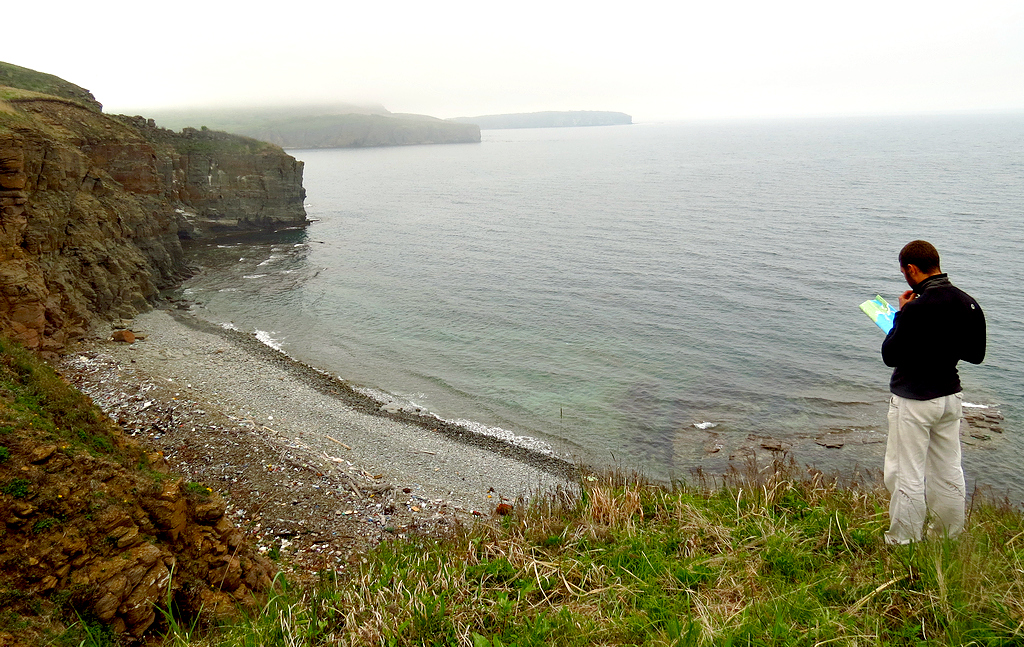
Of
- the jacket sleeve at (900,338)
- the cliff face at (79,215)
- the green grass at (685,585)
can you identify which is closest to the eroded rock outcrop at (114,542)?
the green grass at (685,585)

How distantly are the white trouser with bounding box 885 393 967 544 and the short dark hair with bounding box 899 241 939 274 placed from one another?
125cm

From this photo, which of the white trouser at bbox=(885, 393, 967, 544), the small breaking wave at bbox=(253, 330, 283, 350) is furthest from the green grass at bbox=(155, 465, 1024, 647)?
the small breaking wave at bbox=(253, 330, 283, 350)

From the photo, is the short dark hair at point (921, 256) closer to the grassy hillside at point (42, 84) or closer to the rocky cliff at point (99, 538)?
the rocky cliff at point (99, 538)

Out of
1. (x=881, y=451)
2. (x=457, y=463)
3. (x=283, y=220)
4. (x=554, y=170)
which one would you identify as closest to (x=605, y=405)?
(x=457, y=463)

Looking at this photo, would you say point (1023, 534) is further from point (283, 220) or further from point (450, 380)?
point (283, 220)

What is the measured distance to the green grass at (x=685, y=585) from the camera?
4348 mm

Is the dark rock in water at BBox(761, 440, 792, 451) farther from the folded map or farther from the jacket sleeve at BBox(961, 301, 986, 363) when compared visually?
the jacket sleeve at BBox(961, 301, 986, 363)

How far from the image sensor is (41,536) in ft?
19.8

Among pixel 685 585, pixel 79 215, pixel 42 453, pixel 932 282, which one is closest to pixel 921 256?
pixel 932 282

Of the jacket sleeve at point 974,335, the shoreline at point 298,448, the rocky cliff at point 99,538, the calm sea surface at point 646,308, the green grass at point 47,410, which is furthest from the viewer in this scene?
the calm sea surface at point 646,308

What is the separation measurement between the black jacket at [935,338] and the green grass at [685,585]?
1.39 m

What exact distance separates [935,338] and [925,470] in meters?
1.38

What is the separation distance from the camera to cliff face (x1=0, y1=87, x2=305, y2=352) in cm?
2144

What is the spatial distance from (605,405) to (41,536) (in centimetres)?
1885
